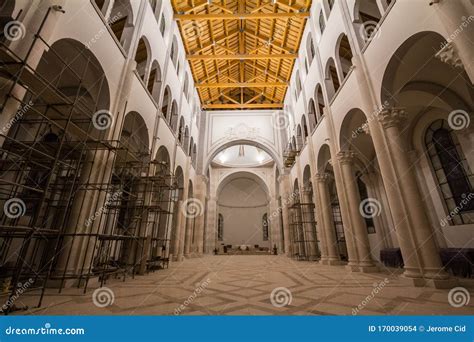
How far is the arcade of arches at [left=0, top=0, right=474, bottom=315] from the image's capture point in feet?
11.7

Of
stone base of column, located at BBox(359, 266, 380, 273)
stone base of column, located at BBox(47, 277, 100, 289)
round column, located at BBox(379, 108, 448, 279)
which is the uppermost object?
round column, located at BBox(379, 108, 448, 279)

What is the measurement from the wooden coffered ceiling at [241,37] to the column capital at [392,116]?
9.03 meters

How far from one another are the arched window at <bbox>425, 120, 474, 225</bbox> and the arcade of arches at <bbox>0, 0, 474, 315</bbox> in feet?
0.16

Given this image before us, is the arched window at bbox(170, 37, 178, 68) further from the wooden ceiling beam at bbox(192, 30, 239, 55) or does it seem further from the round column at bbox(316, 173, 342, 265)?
the round column at bbox(316, 173, 342, 265)

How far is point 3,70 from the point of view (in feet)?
10.3

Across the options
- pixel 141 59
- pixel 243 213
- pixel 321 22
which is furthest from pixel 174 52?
pixel 243 213

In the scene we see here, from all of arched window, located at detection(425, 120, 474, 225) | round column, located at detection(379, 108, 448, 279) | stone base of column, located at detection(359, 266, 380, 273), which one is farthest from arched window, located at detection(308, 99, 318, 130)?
stone base of column, located at detection(359, 266, 380, 273)

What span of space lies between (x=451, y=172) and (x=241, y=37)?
13724 millimetres

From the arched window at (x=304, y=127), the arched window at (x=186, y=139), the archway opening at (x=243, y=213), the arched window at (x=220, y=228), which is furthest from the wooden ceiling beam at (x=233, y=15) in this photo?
the arched window at (x=220, y=228)

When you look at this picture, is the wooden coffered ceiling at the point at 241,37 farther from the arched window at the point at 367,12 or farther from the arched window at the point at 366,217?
the arched window at the point at 366,217

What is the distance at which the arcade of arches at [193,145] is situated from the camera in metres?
3.57

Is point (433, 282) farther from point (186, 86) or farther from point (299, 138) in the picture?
point (186, 86)

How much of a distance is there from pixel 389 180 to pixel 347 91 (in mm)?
3656

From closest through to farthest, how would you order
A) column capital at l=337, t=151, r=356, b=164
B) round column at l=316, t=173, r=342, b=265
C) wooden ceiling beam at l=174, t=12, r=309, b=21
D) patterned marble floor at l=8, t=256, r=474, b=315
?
patterned marble floor at l=8, t=256, r=474, b=315, column capital at l=337, t=151, r=356, b=164, round column at l=316, t=173, r=342, b=265, wooden ceiling beam at l=174, t=12, r=309, b=21
